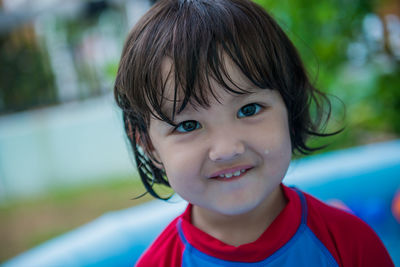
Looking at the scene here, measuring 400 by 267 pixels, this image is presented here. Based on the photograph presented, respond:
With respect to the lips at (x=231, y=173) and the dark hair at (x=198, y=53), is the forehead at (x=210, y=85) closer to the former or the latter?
Result: the dark hair at (x=198, y=53)

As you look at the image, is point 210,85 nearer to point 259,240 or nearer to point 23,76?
point 259,240

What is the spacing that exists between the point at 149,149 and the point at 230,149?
0.38 meters

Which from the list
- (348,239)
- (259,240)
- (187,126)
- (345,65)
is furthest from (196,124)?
(345,65)

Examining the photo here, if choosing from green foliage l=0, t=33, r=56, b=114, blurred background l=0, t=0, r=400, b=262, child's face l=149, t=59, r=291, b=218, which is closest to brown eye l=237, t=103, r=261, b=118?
child's face l=149, t=59, r=291, b=218

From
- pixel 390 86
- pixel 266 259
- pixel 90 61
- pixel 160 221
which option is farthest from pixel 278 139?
pixel 90 61

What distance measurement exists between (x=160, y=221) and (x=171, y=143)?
1458mm

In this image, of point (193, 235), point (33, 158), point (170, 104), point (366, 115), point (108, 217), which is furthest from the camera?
point (33, 158)

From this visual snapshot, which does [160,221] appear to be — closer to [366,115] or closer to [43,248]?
[43,248]

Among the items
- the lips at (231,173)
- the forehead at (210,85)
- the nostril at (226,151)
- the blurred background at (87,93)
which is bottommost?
the blurred background at (87,93)

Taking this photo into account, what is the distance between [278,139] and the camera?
996 mm

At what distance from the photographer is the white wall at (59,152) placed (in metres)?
5.58

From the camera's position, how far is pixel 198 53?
966 millimetres

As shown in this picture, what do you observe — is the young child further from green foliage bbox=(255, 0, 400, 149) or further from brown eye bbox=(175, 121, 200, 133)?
green foliage bbox=(255, 0, 400, 149)

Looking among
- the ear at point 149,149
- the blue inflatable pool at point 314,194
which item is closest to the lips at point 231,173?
the ear at point 149,149
